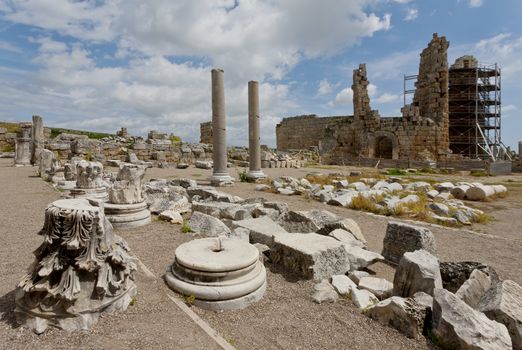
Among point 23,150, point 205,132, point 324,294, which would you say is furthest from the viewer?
point 205,132

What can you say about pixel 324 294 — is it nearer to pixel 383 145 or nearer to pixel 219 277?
pixel 219 277

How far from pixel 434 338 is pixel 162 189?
735cm

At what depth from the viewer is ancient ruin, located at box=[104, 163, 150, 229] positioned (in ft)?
18.7

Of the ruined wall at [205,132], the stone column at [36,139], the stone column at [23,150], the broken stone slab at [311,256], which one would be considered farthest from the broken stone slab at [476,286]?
the ruined wall at [205,132]

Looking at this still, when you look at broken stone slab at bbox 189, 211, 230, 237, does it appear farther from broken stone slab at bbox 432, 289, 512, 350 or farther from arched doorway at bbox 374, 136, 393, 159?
arched doorway at bbox 374, 136, 393, 159

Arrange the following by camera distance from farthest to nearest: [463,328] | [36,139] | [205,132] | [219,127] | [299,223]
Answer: [205,132] < [36,139] < [219,127] < [299,223] < [463,328]

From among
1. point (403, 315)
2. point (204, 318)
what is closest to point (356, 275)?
point (403, 315)

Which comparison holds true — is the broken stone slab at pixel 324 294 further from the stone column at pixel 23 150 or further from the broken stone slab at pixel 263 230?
the stone column at pixel 23 150

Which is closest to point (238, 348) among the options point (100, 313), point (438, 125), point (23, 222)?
point (100, 313)

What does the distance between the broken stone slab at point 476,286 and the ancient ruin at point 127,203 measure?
16.9ft

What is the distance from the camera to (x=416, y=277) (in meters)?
3.30

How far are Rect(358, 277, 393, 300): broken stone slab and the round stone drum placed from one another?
1.26 metres

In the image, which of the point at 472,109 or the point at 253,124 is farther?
Result: the point at 472,109

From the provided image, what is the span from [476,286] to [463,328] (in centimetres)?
95
